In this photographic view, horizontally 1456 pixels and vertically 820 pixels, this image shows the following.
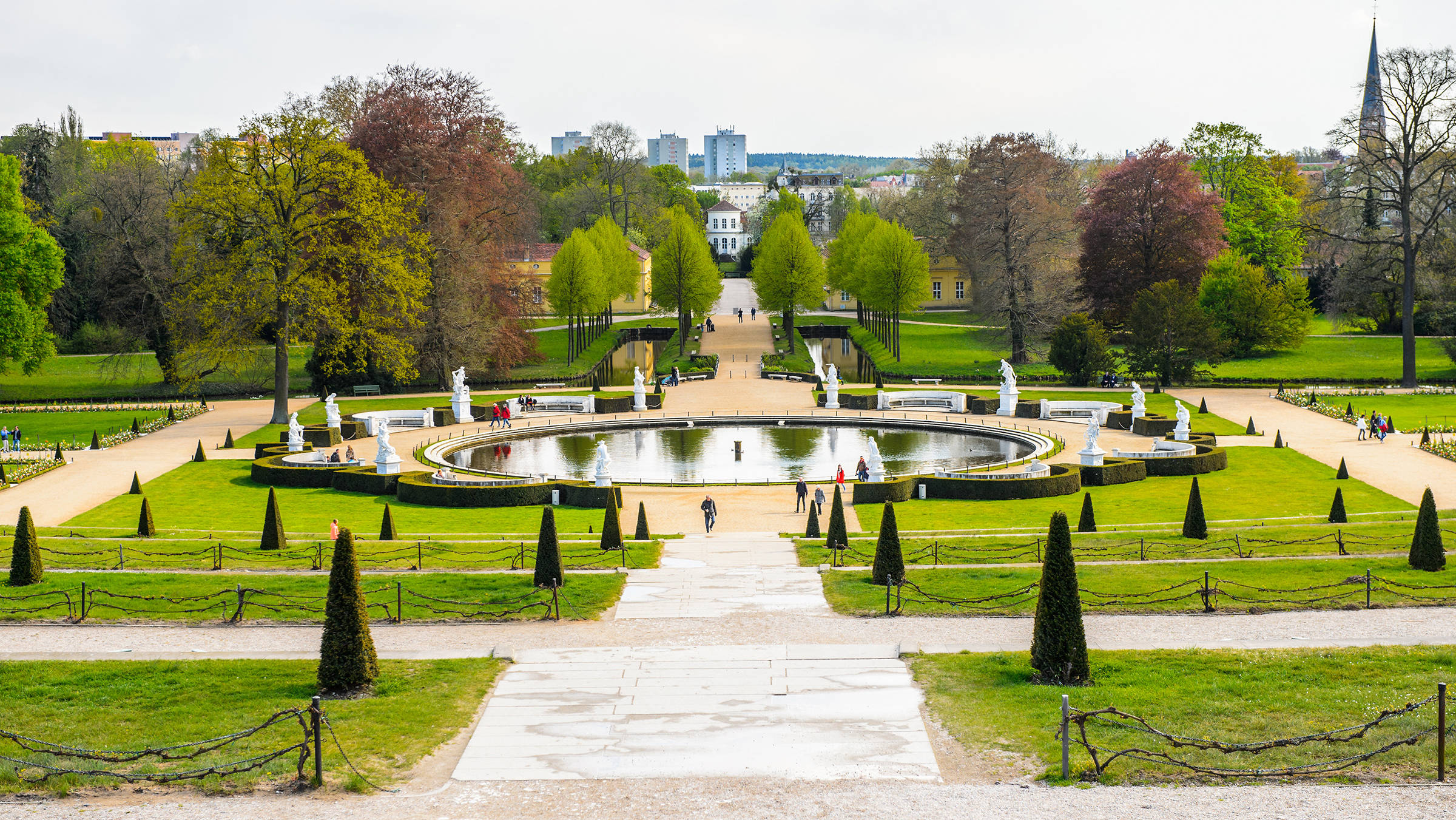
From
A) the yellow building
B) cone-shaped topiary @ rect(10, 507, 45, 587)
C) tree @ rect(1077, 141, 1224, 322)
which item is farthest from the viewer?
the yellow building

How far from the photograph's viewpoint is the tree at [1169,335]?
60656mm

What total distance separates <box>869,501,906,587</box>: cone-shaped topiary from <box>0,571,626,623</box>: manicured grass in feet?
16.6

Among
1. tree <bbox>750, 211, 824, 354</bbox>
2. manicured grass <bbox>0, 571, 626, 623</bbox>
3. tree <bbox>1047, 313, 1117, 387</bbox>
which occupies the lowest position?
manicured grass <bbox>0, 571, 626, 623</bbox>

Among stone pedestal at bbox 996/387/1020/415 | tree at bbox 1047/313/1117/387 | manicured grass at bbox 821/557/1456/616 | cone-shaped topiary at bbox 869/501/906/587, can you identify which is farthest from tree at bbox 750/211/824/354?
cone-shaped topiary at bbox 869/501/906/587

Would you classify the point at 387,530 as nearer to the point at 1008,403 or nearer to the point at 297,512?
the point at 297,512

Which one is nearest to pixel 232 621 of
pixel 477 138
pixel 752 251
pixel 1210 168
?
pixel 477 138

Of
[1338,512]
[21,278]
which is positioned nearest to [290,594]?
[1338,512]

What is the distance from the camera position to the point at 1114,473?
38.0 meters

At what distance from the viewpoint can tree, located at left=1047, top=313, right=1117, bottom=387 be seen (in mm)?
62469

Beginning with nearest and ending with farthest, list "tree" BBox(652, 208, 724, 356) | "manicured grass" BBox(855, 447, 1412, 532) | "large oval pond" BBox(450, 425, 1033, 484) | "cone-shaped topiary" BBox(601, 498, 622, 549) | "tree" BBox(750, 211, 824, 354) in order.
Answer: "cone-shaped topiary" BBox(601, 498, 622, 549), "manicured grass" BBox(855, 447, 1412, 532), "large oval pond" BBox(450, 425, 1033, 484), "tree" BBox(652, 208, 724, 356), "tree" BBox(750, 211, 824, 354)

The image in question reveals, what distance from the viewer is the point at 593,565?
86.0 ft

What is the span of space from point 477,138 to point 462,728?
5709 centimetres

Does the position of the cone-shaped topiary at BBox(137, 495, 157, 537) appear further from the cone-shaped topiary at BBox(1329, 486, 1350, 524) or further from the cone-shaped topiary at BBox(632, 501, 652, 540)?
the cone-shaped topiary at BBox(1329, 486, 1350, 524)

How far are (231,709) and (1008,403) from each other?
141 feet
